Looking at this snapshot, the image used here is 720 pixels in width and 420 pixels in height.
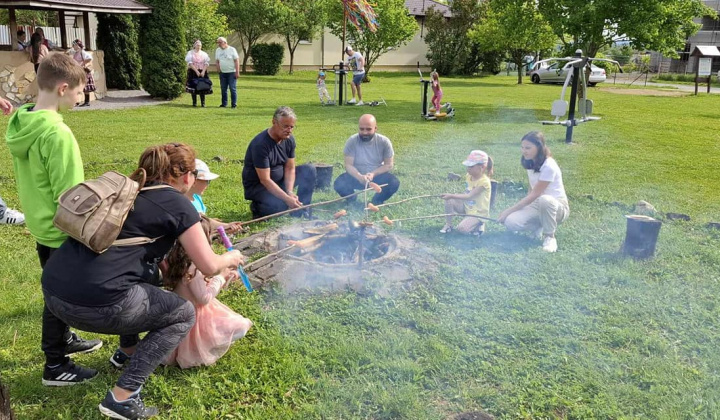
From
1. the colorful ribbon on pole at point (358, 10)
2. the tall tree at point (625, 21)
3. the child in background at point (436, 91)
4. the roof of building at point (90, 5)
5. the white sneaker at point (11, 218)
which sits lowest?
the white sneaker at point (11, 218)

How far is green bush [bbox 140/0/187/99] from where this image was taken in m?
14.1

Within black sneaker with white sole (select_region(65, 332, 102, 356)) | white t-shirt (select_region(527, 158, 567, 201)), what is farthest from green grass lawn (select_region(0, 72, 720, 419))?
white t-shirt (select_region(527, 158, 567, 201))

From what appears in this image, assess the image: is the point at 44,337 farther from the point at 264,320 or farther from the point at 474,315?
the point at 474,315

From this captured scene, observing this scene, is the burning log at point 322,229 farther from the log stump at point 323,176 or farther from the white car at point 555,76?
the white car at point 555,76

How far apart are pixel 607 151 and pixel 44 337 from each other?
875 cm

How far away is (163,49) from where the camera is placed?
1420cm

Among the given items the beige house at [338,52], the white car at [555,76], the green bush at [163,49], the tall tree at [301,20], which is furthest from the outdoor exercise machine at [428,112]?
the beige house at [338,52]

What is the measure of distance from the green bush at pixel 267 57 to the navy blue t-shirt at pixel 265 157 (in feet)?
76.0

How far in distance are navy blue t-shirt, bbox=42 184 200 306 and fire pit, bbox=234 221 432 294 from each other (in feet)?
5.26

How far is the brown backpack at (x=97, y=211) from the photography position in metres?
2.25

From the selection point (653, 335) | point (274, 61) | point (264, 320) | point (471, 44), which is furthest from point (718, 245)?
point (471, 44)

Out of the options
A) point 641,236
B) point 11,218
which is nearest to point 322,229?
point 641,236

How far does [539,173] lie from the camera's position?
4.94 m

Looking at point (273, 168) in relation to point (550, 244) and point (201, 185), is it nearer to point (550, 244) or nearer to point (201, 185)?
point (201, 185)
